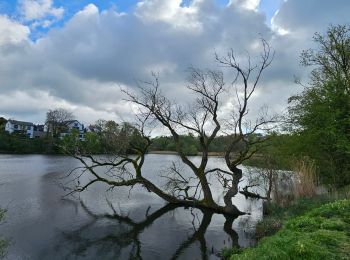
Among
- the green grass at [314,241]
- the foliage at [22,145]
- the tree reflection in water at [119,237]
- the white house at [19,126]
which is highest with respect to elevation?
the white house at [19,126]

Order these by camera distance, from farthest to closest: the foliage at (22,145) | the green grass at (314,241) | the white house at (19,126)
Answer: the white house at (19,126), the foliage at (22,145), the green grass at (314,241)

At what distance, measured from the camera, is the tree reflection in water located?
13.0m

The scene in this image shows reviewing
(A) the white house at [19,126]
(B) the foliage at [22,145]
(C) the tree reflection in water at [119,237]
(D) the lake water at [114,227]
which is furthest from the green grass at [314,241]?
(A) the white house at [19,126]

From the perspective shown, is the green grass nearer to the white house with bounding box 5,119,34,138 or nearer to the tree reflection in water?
the tree reflection in water

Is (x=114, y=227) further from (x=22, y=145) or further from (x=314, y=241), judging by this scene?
(x=22, y=145)

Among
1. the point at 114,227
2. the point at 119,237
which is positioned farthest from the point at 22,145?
the point at 119,237

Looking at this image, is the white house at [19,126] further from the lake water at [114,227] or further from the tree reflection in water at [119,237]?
the tree reflection in water at [119,237]

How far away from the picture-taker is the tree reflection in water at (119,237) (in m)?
13.0

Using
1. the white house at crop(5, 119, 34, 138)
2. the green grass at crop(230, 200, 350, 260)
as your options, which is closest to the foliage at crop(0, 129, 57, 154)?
the white house at crop(5, 119, 34, 138)

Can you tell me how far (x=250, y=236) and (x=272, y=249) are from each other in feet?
29.2

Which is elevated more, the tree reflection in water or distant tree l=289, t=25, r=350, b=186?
distant tree l=289, t=25, r=350, b=186

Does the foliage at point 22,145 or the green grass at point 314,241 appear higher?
the foliage at point 22,145

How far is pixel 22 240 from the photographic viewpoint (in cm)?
1394

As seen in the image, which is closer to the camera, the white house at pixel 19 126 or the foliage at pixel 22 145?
the foliage at pixel 22 145
